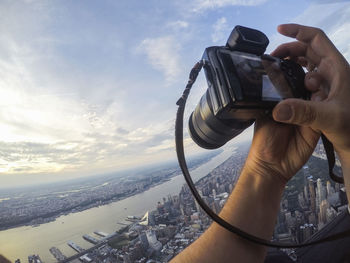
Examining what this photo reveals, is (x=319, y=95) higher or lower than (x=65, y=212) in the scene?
higher

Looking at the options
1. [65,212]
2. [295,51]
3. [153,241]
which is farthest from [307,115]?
[65,212]

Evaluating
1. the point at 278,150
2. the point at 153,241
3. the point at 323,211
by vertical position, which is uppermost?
the point at 278,150

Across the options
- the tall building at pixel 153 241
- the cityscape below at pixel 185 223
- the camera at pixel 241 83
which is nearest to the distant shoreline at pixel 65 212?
the cityscape below at pixel 185 223

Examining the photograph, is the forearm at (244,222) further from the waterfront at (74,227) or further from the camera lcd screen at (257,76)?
the waterfront at (74,227)

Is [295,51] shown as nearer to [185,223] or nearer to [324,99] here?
[324,99]

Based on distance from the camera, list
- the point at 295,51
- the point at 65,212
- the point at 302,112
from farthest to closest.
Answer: the point at 65,212
the point at 295,51
the point at 302,112

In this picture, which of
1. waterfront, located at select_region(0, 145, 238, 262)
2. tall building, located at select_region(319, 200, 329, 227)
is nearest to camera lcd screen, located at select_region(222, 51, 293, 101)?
waterfront, located at select_region(0, 145, 238, 262)
